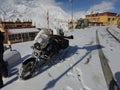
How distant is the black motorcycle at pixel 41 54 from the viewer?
22.9 feet

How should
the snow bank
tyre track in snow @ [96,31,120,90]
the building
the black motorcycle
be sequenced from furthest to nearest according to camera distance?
the building < the snow bank < the black motorcycle < tyre track in snow @ [96,31,120,90]

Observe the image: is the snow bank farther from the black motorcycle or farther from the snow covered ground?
the black motorcycle

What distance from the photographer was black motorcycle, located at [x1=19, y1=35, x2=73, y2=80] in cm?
699

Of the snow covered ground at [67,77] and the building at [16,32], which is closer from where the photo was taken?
the snow covered ground at [67,77]

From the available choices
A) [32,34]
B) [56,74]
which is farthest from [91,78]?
[32,34]

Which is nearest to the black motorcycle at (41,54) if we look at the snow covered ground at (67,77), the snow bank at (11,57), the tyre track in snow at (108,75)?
the snow covered ground at (67,77)

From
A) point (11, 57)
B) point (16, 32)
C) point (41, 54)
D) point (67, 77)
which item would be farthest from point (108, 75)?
point (16, 32)

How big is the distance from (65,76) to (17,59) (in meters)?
3.39

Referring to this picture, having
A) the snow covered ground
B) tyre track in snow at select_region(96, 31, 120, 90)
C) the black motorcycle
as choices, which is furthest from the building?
tyre track in snow at select_region(96, 31, 120, 90)

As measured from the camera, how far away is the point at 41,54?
791cm

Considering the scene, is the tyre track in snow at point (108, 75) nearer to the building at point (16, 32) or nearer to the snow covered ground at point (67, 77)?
the snow covered ground at point (67, 77)

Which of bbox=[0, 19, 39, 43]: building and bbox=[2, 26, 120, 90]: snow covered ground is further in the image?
bbox=[0, 19, 39, 43]: building

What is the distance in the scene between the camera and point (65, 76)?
23.9 ft

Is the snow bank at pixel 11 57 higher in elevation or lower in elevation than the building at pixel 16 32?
lower
